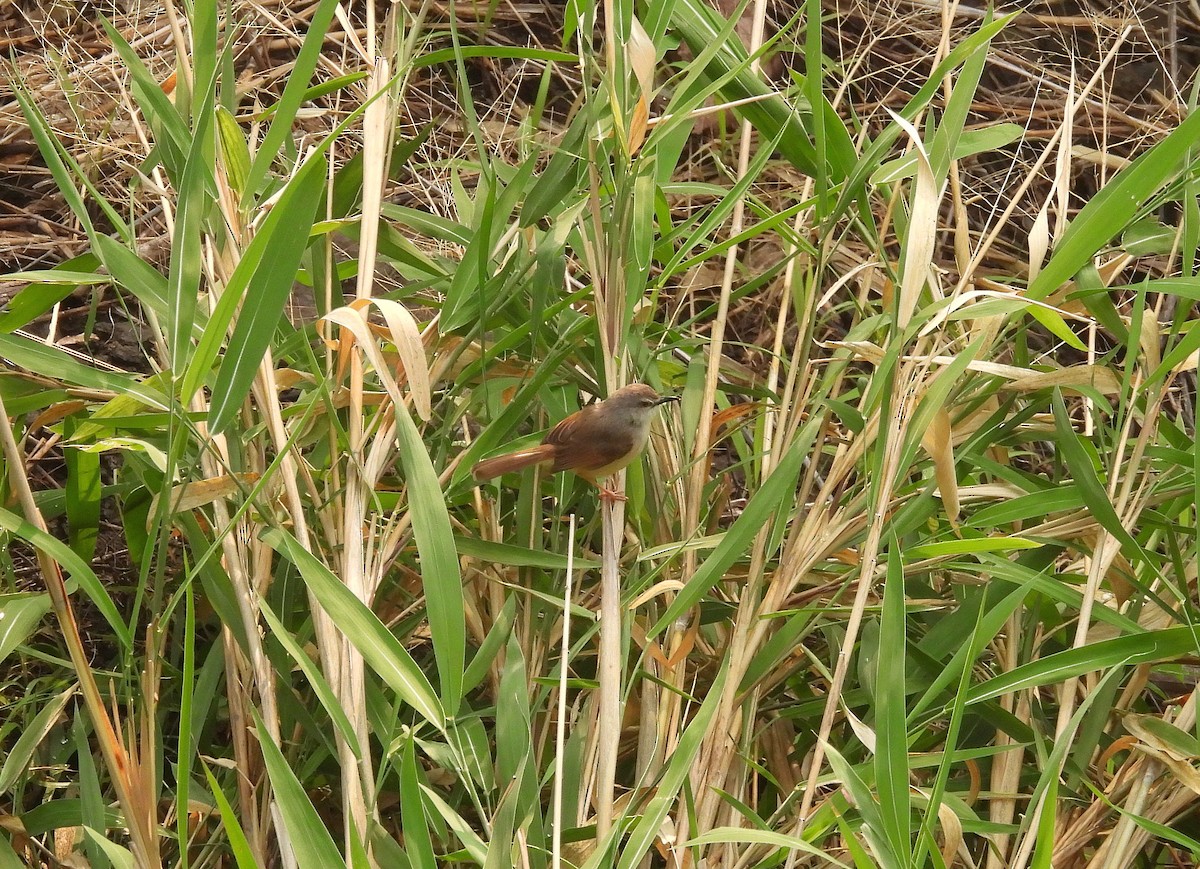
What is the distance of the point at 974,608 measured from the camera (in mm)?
1585

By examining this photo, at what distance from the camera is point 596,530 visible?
A: 6.02ft

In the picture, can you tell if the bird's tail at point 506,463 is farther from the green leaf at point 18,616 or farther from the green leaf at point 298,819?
the green leaf at point 18,616

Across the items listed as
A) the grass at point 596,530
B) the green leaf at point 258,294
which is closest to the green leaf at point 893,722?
the grass at point 596,530

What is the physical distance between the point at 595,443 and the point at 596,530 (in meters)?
0.35

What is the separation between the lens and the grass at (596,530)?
4.14 feet

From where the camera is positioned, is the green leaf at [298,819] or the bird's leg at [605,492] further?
the bird's leg at [605,492]

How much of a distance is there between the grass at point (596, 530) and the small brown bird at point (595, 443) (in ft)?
0.16

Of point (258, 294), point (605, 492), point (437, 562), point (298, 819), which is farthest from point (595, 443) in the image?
point (298, 819)

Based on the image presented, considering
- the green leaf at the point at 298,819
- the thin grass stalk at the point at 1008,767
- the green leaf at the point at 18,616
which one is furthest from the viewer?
the thin grass stalk at the point at 1008,767

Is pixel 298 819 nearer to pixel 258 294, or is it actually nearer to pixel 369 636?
pixel 369 636

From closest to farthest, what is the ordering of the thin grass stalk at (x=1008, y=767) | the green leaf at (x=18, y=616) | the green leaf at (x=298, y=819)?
the green leaf at (x=298, y=819), the green leaf at (x=18, y=616), the thin grass stalk at (x=1008, y=767)

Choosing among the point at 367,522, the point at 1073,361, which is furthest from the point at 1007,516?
the point at 1073,361

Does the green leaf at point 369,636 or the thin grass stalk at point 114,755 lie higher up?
the green leaf at point 369,636

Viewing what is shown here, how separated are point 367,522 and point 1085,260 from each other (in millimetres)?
1096
